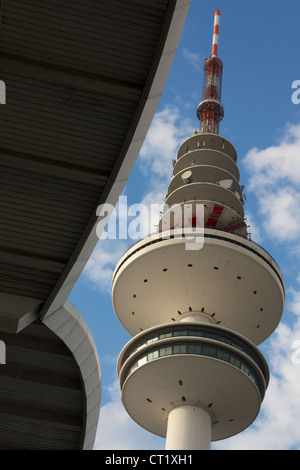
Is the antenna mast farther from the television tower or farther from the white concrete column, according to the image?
the white concrete column

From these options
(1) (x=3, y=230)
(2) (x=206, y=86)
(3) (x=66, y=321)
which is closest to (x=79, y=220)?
(1) (x=3, y=230)

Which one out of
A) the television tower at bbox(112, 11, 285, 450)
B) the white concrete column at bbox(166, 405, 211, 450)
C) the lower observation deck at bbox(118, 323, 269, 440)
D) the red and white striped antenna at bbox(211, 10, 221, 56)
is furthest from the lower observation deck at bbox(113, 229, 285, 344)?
the red and white striped antenna at bbox(211, 10, 221, 56)

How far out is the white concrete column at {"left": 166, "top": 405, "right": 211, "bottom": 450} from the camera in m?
41.0

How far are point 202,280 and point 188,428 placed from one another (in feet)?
39.3

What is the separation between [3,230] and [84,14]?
570 cm

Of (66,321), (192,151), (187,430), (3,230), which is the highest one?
(192,151)

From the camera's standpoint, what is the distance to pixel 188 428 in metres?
41.7

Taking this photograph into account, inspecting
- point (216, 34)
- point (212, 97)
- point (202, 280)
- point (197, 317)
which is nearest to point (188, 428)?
point (197, 317)

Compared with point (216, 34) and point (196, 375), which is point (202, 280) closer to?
point (196, 375)

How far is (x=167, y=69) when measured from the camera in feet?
40.3

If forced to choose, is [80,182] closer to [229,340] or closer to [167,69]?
[167,69]

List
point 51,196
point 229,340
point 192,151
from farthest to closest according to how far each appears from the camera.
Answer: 1. point 192,151
2. point 229,340
3. point 51,196

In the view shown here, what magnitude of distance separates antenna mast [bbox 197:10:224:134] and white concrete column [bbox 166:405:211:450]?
3697cm

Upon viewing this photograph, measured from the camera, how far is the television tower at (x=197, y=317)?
42.8 m
